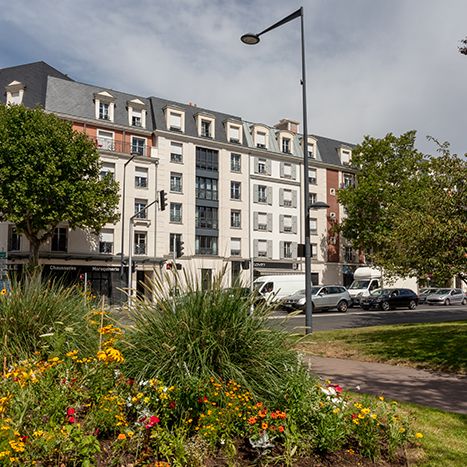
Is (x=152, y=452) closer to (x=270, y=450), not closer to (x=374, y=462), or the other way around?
(x=270, y=450)

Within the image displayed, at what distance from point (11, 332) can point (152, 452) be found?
2.88 metres

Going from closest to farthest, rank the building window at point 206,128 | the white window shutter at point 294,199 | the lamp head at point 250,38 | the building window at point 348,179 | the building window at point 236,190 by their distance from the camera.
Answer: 1. the lamp head at point 250,38
2. the building window at point 206,128
3. the building window at point 236,190
4. the white window shutter at point 294,199
5. the building window at point 348,179

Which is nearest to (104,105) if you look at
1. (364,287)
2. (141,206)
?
(141,206)

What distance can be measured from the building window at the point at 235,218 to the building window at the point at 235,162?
4.02m

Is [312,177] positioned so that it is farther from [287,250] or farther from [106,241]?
[106,241]

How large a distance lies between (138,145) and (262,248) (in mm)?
15198

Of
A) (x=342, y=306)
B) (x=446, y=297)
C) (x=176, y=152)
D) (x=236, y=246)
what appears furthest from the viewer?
(x=236, y=246)

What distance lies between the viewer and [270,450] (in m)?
3.77

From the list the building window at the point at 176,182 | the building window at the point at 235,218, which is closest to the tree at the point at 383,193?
the building window at the point at 235,218

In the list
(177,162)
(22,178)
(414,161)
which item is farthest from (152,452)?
(414,161)

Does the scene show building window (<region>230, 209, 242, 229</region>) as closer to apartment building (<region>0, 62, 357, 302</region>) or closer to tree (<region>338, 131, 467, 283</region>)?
apartment building (<region>0, 62, 357, 302</region>)

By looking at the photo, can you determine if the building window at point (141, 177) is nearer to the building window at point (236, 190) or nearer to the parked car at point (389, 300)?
the building window at point (236, 190)

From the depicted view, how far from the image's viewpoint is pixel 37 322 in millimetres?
5898

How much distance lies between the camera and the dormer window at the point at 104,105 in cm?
→ 3850
